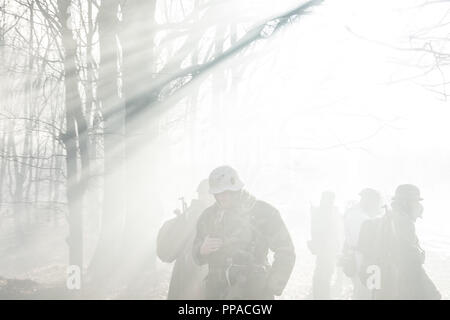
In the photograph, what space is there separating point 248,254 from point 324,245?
5.52 meters

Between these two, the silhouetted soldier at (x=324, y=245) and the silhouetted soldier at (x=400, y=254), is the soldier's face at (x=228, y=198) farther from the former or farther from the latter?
the silhouetted soldier at (x=324, y=245)

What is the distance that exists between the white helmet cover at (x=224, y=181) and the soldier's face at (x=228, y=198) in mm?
70

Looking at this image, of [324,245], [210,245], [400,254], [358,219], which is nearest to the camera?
[210,245]

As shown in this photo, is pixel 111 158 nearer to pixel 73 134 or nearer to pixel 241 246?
pixel 73 134

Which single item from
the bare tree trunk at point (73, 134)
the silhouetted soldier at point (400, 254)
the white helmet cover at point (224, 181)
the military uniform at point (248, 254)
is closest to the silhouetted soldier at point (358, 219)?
the silhouetted soldier at point (400, 254)

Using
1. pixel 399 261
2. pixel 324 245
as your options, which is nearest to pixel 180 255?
pixel 399 261

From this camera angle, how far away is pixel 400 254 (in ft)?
14.4

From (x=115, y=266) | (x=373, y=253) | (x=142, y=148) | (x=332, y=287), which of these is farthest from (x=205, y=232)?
(x=332, y=287)

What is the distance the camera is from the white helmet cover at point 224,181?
3604 mm

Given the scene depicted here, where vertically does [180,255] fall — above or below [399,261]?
above

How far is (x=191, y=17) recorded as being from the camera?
308 inches

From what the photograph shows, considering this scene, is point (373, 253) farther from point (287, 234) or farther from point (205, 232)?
point (205, 232)

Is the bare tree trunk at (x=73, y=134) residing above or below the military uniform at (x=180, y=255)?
above

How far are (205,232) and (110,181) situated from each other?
643cm
